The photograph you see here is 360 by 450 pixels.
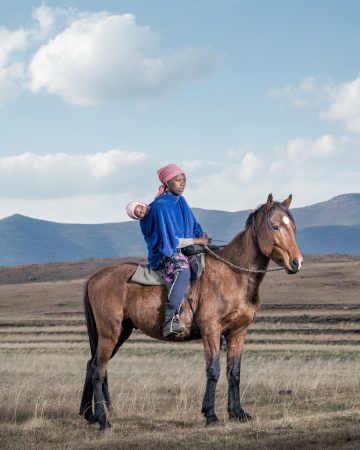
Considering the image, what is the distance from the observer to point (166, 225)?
35.4 ft

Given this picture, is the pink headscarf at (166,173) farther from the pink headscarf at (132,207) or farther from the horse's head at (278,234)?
the horse's head at (278,234)

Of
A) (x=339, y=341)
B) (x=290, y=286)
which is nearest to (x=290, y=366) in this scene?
(x=339, y=341)

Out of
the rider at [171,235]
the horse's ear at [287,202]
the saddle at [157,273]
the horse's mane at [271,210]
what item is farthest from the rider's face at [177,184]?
the horse's ear at [287,202]

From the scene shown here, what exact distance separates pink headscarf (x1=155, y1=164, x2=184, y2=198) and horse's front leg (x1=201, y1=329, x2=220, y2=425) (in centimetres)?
217

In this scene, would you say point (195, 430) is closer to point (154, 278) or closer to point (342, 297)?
point (154, 278)

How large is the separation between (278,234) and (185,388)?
4382mm

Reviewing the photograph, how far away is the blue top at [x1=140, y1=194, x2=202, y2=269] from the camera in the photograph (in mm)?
10727

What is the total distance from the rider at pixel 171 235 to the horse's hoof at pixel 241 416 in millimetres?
1364

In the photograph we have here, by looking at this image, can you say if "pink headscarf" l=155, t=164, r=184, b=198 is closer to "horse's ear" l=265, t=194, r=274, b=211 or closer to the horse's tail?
"horse's ear" l=265, t=194, r=274, b=211

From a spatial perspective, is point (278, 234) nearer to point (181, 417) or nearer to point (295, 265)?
point (295, 265)

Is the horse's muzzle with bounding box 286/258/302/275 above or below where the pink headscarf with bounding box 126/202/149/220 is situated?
below

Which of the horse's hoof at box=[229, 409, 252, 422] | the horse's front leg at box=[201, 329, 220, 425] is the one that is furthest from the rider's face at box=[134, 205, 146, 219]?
the horse's hoof at box=[229, 409, 252, 422]

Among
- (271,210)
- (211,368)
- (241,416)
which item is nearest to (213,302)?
(211,368)

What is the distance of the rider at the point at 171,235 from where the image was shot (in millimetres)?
10422
